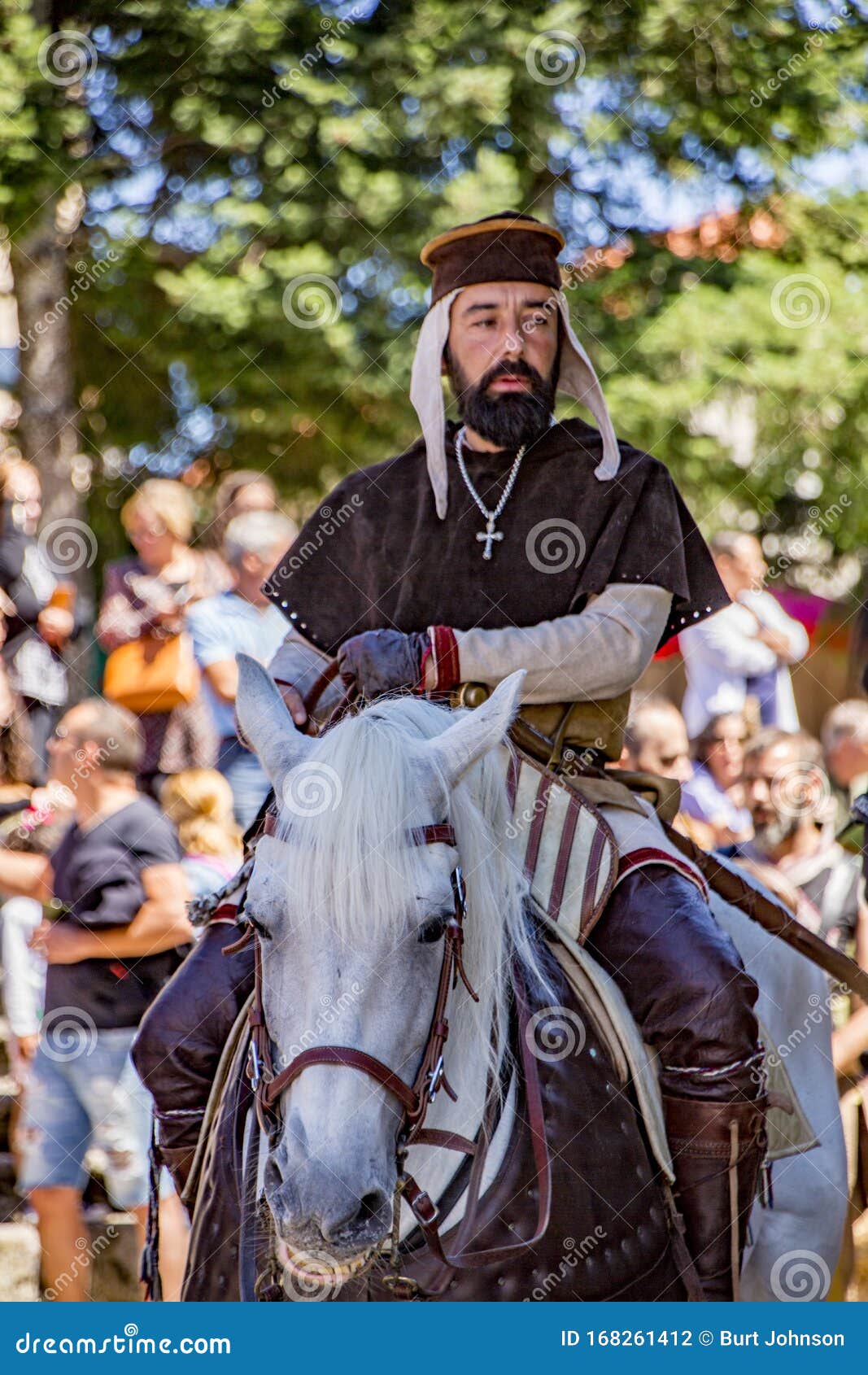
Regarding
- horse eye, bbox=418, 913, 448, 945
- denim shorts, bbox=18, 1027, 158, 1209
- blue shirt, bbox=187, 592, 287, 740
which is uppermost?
horse eye, bbox=418, 913, 448, 945

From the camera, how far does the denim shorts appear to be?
508 centimetres

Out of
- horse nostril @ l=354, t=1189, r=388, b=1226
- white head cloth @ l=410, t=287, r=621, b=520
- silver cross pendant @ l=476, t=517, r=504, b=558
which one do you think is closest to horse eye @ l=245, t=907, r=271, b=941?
horse nostril @ l=354, t=1189, r=388, b=1226

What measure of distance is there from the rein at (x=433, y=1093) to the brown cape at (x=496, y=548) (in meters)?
1.08

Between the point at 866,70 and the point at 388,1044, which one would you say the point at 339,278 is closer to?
the point at 866,70

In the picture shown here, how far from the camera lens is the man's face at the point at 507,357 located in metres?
3.86

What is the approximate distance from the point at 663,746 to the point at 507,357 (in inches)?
107

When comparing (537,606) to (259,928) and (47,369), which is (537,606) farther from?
(47,369)

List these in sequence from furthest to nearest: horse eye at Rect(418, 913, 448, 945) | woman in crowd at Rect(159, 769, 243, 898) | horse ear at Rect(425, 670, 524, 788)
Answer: woman in crowd at Rect(159, 769, 243, 898), horse ear at Rect(425, 670, 524, 788), horse eye at Rect(418, 913, 448, 945)

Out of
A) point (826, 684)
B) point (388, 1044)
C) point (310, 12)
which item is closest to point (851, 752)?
point (388, 1044)

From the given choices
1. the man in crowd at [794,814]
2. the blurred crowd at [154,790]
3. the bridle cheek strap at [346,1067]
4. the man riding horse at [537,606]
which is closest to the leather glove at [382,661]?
the man riding horse at [537,606]

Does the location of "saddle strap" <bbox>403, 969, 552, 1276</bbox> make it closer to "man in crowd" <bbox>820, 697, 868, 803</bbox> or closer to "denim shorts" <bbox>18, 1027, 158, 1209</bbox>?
"denim shorts" <bbox>18, 1027, 158, 1209</bbox>

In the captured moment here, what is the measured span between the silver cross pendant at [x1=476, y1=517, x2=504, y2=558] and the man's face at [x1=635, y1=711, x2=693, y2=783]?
2.59 m

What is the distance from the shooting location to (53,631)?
7.13 meters

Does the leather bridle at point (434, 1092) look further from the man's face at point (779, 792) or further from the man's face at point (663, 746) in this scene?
the man's face at point (663, 746)
